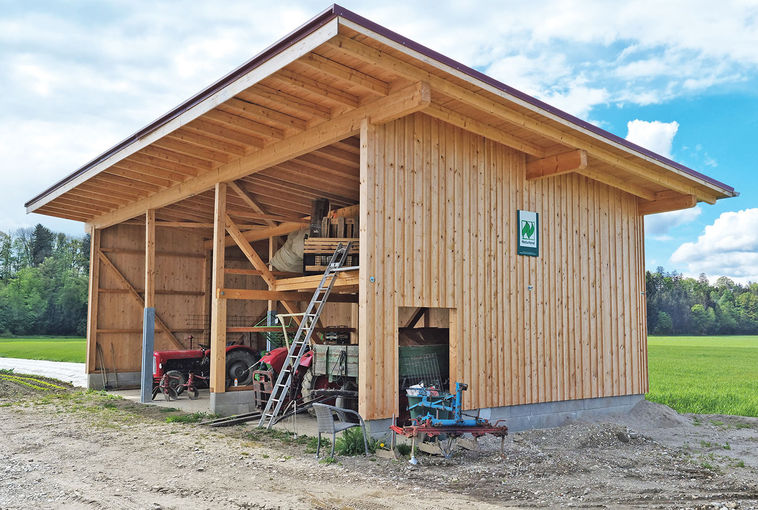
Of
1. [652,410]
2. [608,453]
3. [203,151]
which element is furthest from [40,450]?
[652,410]

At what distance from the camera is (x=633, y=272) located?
44.9ft

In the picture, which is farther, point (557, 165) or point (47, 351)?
point (47, 351)

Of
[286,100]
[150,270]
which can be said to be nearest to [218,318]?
[150,270]

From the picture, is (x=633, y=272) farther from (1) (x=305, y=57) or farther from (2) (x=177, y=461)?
(2) (x=177, y=461)

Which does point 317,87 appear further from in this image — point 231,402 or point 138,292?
point 138,292

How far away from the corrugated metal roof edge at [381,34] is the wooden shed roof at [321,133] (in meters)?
0.02

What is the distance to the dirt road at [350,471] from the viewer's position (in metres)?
6.43

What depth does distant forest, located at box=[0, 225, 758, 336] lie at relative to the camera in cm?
6347

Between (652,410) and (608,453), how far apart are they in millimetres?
4582

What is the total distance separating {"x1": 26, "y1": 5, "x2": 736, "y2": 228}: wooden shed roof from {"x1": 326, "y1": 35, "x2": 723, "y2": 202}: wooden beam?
0.02 meters

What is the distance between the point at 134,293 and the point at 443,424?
39.4 feet

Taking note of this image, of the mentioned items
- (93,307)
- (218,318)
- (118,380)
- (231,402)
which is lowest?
(118,380)

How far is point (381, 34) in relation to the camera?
758 centimetres

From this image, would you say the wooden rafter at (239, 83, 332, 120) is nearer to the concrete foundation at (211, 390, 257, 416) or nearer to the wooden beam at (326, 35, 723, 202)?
the wooden beam at (326, 35, 723, 202)
